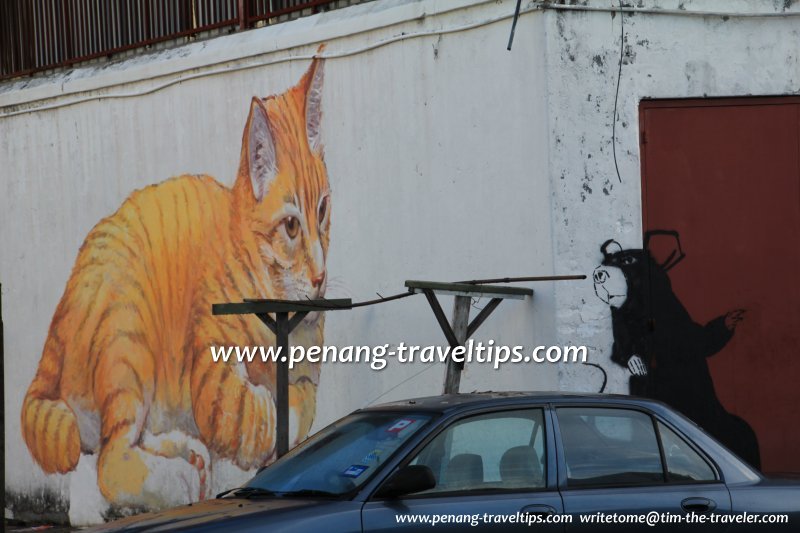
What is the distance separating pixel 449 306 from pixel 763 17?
340cm

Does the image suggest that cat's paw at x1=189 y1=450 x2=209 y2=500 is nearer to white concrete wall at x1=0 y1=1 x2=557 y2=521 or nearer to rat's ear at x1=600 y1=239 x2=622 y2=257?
white concrete wall at x1=0 y1=1 x2=557 y2=521

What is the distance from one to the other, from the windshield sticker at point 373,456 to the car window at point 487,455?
212 millimetres

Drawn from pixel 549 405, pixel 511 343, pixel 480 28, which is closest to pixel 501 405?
pixel 549 405

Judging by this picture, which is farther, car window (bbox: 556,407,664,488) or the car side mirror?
car window (bbox: 556,407,664,488)

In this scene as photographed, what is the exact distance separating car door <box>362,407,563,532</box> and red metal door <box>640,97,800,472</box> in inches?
150

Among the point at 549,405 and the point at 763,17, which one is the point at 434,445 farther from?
the point at 763,17

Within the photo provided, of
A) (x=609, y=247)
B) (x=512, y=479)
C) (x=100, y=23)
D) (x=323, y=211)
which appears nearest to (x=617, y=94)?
(x=609, y=247)

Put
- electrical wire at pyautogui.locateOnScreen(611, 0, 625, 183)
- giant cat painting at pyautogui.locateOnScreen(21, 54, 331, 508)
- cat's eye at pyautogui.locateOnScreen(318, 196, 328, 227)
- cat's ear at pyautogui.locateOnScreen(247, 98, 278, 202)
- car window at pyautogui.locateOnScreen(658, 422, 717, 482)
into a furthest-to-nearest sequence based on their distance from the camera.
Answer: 1. cat's ear at pyautogui.locateOnScreen(247, 98, 278, 202)
2. giant cat painting at pyautogui.locateOnScreen(21, 54, 331, 508)
3. cat's eye at pyautogui.locateOnScreen(318, 196, 328, 227)
4. electrical wire at pyautogui.locateOnScreen(611, 0, 625, 183)
5. car window at pyautogui.locateOnScreen(658, 422, 717, 482)

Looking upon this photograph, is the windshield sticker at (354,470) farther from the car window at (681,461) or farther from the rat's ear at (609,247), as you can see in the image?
the rat's ear at (609,247)

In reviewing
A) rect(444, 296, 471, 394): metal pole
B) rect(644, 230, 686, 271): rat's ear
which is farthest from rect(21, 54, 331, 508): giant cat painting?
rect(644, 230, 686, 271): rat's ear

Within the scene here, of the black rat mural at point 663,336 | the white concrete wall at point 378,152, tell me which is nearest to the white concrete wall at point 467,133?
the white concrete wall at point 378,152

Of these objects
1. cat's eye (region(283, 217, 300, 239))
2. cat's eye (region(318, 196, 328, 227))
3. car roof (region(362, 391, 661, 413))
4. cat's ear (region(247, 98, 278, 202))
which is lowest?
car roof (region(362, 391, 661, 413))

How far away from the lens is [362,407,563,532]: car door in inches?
247

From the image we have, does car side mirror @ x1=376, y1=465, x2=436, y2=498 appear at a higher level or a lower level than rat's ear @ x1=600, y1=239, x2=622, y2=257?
lower
